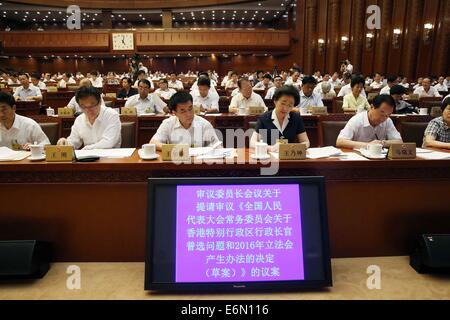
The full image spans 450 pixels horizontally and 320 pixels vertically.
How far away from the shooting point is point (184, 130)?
2654 mm

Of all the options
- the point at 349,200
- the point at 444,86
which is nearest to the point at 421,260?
the point at 349,200

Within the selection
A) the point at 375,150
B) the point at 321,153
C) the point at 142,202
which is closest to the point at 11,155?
the point at 142,202

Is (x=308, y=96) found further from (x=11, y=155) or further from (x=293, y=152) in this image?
(x=11, y=155)

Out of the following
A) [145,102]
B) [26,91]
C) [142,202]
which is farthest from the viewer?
[26,91]

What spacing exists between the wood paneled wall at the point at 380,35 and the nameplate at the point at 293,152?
10.3m

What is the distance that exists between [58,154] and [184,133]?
1.20 meters

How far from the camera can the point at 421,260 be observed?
52.9 inches

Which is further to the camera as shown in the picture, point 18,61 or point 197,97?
point 18,61

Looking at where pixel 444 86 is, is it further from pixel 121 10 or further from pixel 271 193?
pixel 121 10

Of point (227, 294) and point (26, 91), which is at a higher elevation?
point (26, 91)

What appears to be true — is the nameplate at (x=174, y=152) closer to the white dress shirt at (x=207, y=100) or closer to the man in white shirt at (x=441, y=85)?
the white dress shirt at (x=207, y=100)

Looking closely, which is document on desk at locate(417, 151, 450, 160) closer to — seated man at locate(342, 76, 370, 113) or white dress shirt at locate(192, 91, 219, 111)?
seated man at locate(342, 76, 370, 113)

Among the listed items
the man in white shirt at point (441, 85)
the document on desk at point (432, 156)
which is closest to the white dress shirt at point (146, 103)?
the document on desk at point (432, 156)

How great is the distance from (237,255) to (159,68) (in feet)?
64.3
